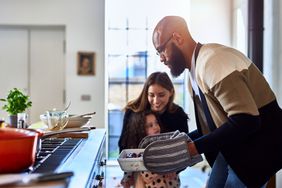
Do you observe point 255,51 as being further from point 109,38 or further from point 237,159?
point 109,38

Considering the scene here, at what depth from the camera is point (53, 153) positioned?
1275 mm

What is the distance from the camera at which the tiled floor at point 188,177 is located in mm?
3992

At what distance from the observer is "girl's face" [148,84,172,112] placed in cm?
220

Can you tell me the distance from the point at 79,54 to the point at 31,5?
872 millimetres

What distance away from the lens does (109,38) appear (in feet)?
16.4

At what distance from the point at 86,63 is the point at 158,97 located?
2.71 metres

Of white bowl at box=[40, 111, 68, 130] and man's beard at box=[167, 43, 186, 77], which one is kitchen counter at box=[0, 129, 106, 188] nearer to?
white bowl at box=[40, 111, 68, 130]

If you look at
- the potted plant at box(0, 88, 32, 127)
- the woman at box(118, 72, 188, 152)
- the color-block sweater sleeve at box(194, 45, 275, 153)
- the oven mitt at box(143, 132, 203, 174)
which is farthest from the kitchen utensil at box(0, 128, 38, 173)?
the woman at box(118, 72, 188, 152)

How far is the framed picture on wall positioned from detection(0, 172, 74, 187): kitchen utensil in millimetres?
3861

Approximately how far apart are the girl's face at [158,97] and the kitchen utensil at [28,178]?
4.21 feet

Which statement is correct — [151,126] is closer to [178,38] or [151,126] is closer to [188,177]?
[178,38]

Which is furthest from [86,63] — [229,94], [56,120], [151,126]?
[229,94]

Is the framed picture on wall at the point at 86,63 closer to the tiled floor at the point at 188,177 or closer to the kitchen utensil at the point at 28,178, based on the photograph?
the tiled floor at the point at 188,177

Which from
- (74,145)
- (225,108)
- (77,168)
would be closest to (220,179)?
(225,108)
